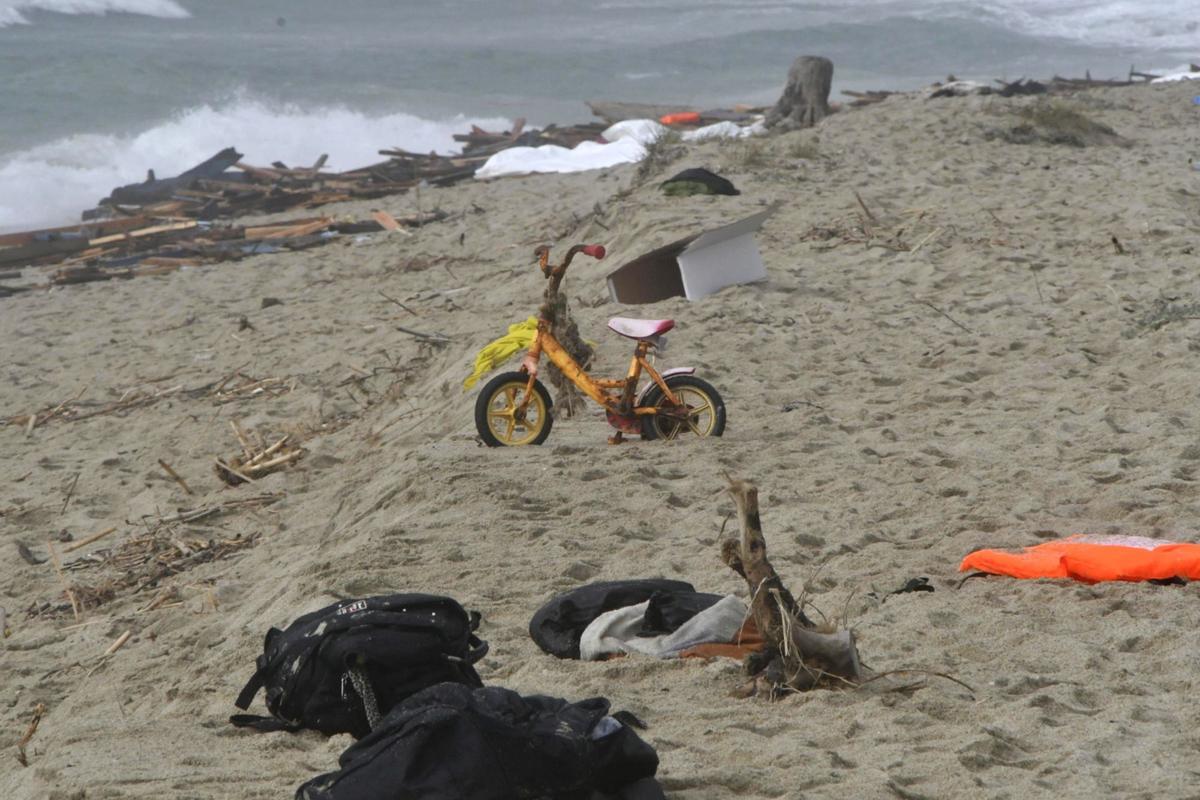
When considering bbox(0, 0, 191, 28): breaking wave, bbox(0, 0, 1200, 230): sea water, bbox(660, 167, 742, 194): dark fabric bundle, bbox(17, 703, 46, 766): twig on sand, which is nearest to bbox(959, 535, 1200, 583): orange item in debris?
bbox(17, 703, 46, 766): twig on sand

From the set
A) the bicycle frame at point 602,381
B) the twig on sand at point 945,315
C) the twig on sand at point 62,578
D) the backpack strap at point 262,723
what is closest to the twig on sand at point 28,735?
the backpack strap at point 262,723

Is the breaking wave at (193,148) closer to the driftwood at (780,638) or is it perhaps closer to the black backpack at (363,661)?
the black backpack at (363,661)

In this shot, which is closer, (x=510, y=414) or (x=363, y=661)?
(x=363, y=661)

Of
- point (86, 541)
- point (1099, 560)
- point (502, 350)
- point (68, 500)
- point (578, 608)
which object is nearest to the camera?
point (578, 608)

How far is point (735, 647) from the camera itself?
13.9 ft

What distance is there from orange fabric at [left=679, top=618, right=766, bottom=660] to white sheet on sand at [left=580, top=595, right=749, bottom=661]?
0.11 ft

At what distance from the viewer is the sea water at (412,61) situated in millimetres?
27719

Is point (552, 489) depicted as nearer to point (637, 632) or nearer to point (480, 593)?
point (480, 593)

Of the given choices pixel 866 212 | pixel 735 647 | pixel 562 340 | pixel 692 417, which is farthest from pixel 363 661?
pixel 866 212

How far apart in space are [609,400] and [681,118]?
16.2 m

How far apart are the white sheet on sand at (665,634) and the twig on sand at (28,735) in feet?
6.10

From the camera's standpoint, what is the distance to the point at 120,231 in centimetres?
1712

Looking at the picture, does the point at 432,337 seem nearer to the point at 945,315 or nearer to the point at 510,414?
the point at 510,414

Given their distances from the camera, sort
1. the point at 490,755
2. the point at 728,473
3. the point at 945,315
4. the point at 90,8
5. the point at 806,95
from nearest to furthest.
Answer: the point at 490,755, the point at 728,473, the point at 945,315, the point at 806,95, the point at 90,8
